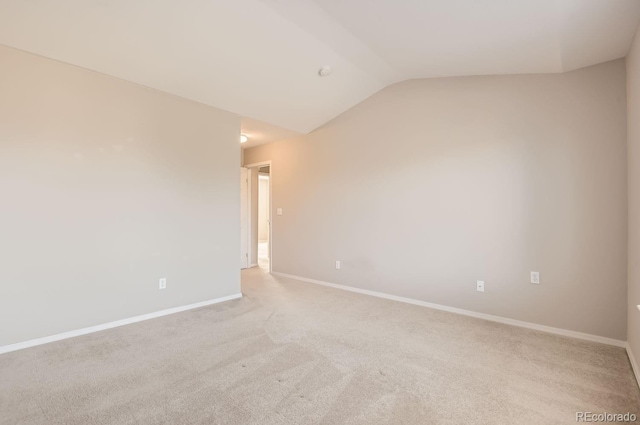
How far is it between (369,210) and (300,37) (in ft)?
7.48

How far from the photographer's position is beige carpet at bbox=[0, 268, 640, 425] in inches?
66.1

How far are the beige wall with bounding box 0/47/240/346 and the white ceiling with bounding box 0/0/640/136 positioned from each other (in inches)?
11.5

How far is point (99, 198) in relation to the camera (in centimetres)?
283

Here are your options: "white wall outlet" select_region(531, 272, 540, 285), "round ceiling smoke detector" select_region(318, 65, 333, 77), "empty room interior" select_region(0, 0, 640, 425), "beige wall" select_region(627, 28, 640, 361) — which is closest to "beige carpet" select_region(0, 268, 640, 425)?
"empty room interior" select_region(0, 0, 640, 425)

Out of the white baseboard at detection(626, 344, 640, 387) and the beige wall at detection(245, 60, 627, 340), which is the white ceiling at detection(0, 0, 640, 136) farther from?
the white baseboard at detection(626, 344, 640, 387)

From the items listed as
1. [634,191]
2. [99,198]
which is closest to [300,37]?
Answer: [99,198]

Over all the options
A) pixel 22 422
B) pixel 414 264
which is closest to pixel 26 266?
pixel 22 422

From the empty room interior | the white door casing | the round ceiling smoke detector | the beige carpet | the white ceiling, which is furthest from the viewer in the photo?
the white door casing

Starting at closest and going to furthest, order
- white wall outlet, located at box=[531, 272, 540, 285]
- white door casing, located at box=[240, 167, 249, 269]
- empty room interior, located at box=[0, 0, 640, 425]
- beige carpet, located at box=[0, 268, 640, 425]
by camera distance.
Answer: beige carpet, located at box=[0, 268, 640, 425] → empty room interior, located at box=[0, 0, 640, 425] → white wall outlet, located at box=[531, 272, 540, 285] → white door casing, located at box=[240, 167, 249, 269]

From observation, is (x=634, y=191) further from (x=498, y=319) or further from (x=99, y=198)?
(x=99, y=198)

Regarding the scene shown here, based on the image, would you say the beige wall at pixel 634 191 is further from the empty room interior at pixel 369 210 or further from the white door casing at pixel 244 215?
the white door casing at pixel 244 215

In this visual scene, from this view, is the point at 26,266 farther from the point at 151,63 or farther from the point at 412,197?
the point at 412,197

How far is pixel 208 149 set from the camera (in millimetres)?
3662

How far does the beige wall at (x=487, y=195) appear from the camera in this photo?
259cm
